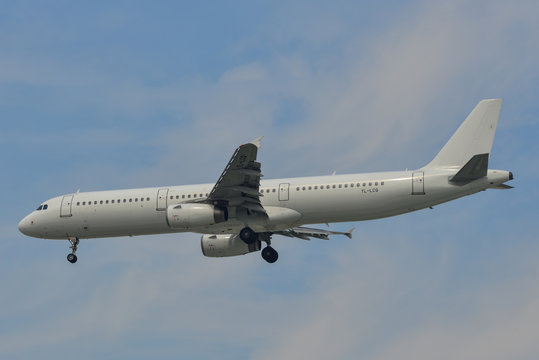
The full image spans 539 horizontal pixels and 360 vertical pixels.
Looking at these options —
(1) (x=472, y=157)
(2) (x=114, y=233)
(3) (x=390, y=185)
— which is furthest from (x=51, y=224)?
(1) (x=472, y=157)

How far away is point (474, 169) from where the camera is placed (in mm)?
46531

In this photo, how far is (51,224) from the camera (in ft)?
174

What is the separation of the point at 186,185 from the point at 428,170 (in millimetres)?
12086

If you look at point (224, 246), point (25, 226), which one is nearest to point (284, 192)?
point (224, 246)

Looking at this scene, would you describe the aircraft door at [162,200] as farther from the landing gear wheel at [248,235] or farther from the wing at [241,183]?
the landing gear wheel at [248,235]

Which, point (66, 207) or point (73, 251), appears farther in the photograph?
point (73, 251)

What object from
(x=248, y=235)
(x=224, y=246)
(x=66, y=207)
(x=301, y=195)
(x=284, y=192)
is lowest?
(x=248, y=235)

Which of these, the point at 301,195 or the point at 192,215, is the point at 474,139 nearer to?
the point at 301,195

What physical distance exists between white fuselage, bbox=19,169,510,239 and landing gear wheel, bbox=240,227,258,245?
1.00 ft

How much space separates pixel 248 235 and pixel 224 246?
192 inches

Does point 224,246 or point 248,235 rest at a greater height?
point 224,246

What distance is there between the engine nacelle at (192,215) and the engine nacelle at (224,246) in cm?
564

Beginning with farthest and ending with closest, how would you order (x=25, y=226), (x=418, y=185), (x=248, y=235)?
(x=25, y=226) < (x=248, y=235) < (x=418, y=185)

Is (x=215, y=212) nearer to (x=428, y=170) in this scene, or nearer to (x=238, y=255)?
(x=238, y=255)
